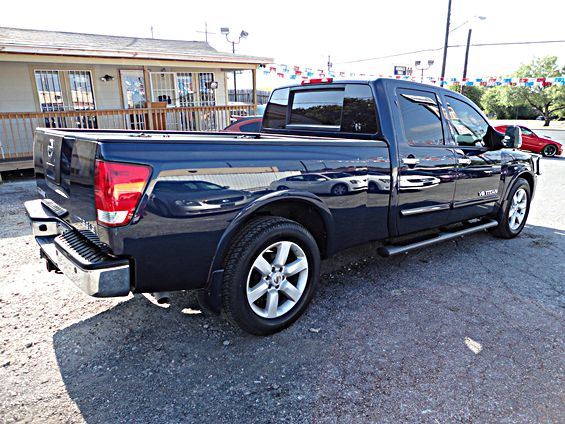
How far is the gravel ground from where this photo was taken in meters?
2.36

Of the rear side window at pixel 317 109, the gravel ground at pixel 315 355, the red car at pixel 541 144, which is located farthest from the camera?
the red car at pixel 541 144

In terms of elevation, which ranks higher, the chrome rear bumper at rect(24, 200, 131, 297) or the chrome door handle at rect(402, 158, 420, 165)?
the chrome door handle at rect(402, 158, 420, 165)

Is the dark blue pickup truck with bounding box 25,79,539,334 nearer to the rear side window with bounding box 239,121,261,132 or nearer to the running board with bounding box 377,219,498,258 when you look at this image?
the running board with bounding box 377,219,498,258

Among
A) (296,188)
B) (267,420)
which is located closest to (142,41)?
(296,188)

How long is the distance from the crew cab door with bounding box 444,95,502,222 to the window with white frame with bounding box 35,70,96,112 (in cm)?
1176

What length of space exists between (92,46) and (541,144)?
16.4m

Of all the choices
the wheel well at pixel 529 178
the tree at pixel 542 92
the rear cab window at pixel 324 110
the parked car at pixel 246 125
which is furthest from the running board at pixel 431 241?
the tree at pixel 542 92

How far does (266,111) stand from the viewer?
5.07 metres

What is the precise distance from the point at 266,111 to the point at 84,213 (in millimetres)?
2969

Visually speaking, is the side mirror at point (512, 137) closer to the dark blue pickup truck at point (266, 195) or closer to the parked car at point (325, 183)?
the dark blue pickup truck at point (266, 195)

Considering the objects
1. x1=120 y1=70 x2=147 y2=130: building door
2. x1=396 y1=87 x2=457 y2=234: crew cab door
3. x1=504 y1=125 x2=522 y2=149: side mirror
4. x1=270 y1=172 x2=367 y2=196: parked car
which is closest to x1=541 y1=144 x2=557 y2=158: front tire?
x1=504 y1=125 x2=522 y2=149: side mirror

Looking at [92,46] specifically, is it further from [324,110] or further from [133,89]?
[324,110]

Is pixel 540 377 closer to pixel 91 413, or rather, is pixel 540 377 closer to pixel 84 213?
pixel 91 413

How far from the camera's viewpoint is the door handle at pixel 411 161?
3.75 m
